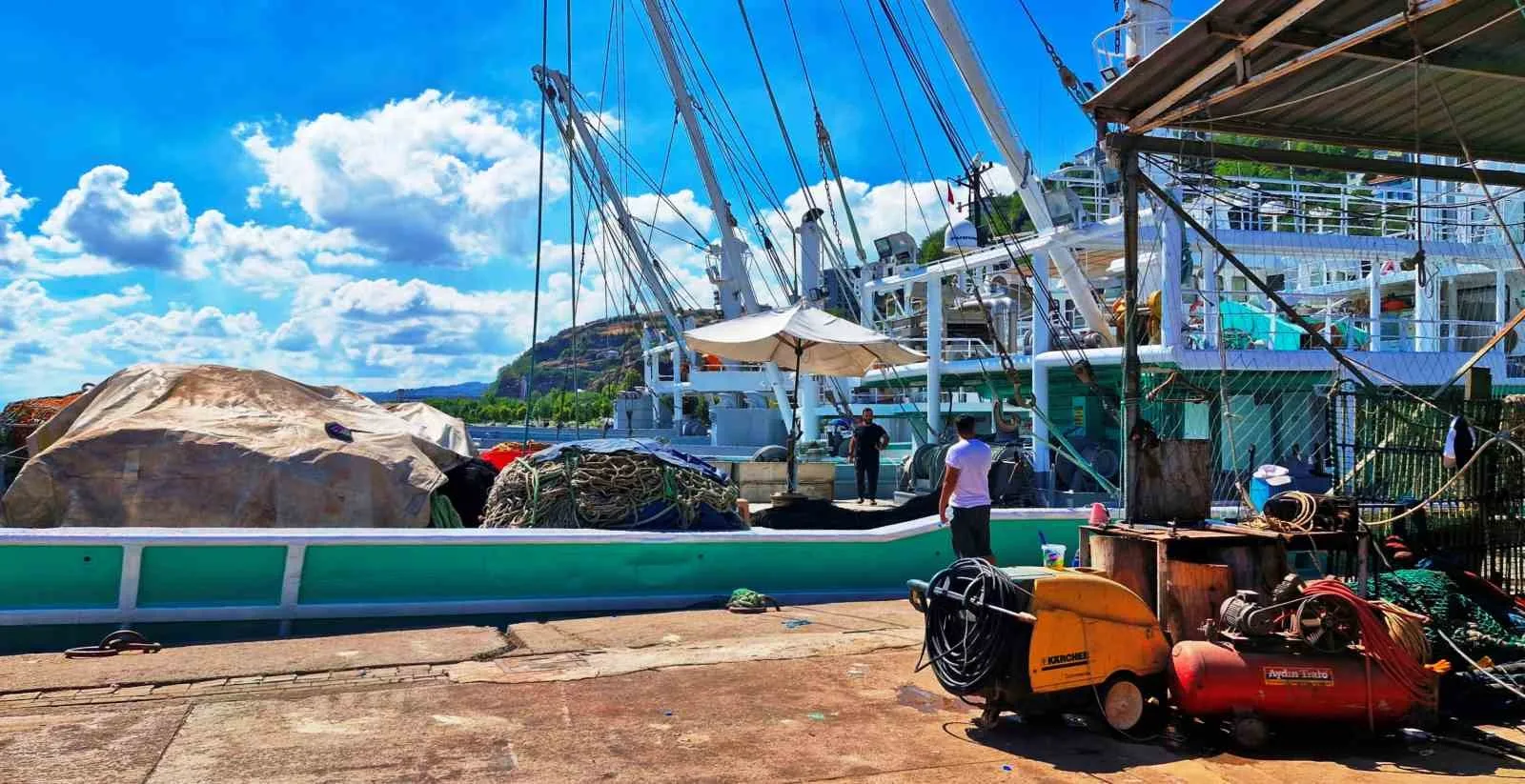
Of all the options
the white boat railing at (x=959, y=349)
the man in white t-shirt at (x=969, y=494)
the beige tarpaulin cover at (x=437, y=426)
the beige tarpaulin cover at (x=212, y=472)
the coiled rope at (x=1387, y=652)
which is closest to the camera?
the coiled rope at (x=1387, y=652)

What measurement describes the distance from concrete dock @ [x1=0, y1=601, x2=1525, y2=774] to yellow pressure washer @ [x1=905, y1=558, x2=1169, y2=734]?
0.22 m

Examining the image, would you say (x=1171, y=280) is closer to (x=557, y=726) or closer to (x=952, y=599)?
(x=952, y=599)

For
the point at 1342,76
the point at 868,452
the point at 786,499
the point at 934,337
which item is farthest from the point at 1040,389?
the point at 1342,76

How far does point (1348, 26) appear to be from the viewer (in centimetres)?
654

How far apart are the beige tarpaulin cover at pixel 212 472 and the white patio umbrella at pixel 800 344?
4.07 m

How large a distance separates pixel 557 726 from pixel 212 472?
519 cm

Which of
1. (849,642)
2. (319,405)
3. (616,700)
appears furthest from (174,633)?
(849,642)

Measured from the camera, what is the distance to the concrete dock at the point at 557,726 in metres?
4.83

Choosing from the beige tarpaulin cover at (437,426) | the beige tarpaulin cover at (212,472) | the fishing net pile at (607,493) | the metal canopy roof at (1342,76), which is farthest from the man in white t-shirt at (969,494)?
the beige tarpaulin cover at (437,426)

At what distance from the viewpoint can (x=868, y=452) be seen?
1395cm

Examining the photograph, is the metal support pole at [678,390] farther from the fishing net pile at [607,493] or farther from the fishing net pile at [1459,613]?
the fishing net pile at [1459,613]

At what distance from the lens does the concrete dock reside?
15.9 ft

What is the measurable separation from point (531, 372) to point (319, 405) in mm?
2102

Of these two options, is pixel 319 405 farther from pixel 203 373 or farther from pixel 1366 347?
pixel 1366 347
